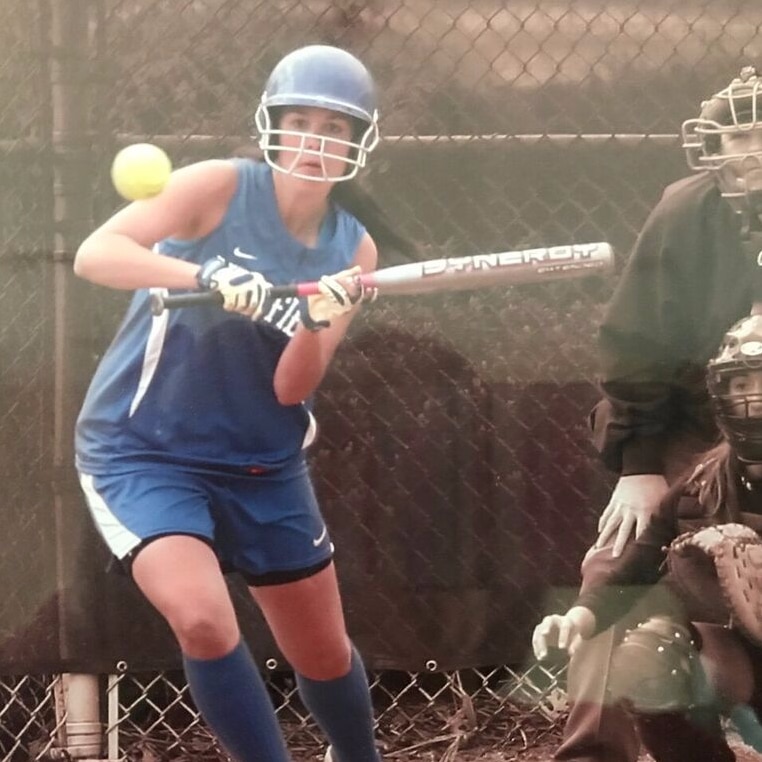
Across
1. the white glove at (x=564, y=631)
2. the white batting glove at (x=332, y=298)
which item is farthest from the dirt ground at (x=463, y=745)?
the white batting glove at (x=332, y=298)

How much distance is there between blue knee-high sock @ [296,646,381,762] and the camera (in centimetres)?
235

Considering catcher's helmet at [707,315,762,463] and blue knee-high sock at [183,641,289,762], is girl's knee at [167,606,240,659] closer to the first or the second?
blue knee-high sock at [183,641,289,762]

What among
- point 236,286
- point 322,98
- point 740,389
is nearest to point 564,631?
point 740,389

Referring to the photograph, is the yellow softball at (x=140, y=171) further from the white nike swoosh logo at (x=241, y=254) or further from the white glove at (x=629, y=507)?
the white glove at (x=629, y=507)

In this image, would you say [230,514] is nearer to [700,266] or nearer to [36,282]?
[36,282]

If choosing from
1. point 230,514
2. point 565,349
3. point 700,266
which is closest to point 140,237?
point 230,514

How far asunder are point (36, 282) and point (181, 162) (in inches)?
14.5

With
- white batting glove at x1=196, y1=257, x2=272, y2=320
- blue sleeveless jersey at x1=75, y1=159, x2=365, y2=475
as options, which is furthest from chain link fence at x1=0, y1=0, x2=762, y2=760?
white batting glove at x1=196, y1=257, x2=272, y2=320

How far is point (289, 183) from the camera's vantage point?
221 cm

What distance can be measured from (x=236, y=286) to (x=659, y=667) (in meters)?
1.03

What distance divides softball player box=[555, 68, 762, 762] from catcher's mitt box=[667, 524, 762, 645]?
8cm

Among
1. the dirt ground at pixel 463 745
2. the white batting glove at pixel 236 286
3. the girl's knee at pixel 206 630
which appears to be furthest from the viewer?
the dirt ground at pixel 463 745

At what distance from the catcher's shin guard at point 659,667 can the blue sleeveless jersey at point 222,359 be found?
0.74 m

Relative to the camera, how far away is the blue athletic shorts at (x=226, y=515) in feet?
7.26
